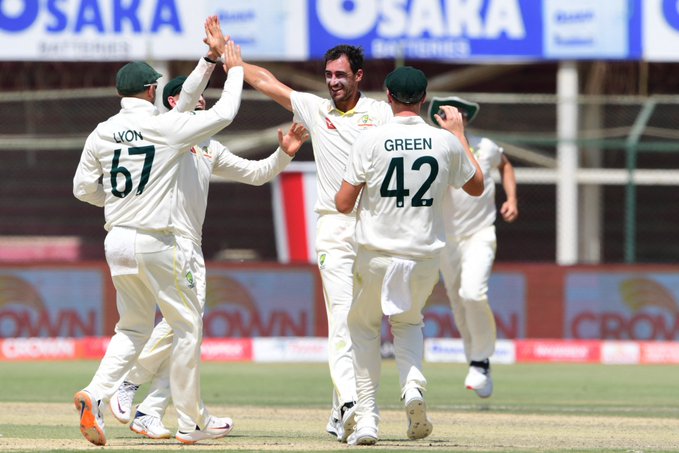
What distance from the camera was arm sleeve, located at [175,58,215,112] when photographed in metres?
7.43

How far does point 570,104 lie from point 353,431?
Result: 11563 millimetres

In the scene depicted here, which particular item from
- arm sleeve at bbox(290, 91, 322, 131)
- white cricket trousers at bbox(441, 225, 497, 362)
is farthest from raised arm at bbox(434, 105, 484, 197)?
white cricket trousers at bbox(441, 225, 497, 362)

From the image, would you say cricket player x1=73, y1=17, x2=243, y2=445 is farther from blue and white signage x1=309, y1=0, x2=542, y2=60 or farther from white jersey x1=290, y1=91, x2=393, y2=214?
blue and white signage x1=309, y1=0, x2=542, y2=60

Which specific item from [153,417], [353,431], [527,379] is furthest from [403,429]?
[527,379]

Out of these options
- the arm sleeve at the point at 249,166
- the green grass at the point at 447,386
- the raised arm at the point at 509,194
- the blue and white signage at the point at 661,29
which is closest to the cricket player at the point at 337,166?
the arm sleeve at the point at 249,166

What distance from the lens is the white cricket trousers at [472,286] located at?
1052 cm

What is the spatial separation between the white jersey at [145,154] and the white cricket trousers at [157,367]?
1.79ft

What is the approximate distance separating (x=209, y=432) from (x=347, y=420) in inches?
30.5

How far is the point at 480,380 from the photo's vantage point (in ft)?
34.1

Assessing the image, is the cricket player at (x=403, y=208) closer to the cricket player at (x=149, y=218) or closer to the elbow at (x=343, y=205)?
the elbow at (x=343, y=205)

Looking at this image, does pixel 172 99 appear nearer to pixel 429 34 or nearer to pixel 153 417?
pixel 153 417

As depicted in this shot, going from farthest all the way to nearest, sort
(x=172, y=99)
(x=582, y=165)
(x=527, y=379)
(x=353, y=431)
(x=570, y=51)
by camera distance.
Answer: (x=582, y=165) → (x=570, y=51) → (x=527, y=379) → (x=172, y=99) → (x=353, y=431)

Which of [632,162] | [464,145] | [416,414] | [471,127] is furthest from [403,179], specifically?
[471,127]

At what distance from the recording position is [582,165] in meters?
19.1
